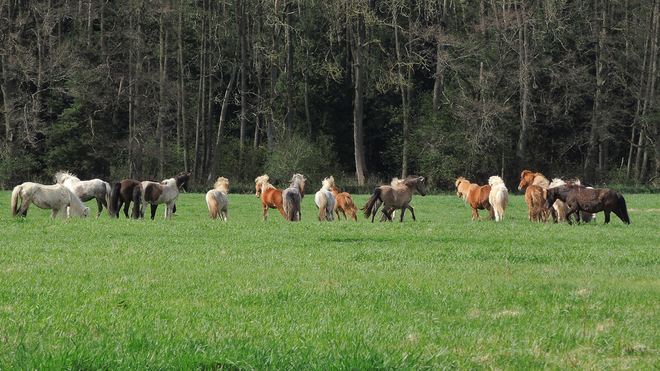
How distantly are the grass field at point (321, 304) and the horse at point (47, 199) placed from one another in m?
6.05

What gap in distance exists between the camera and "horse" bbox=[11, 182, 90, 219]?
2050 cm

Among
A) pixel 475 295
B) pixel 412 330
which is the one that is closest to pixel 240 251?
pixel 475 295

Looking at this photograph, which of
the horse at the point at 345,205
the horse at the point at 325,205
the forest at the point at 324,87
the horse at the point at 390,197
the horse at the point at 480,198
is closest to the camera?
the horse at the point at 390,197

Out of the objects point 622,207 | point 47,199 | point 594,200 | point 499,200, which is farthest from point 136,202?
point 622,207

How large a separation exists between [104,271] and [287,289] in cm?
274

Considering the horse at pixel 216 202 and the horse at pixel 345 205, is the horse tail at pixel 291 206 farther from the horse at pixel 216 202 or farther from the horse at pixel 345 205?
the horse at pixel 345 205

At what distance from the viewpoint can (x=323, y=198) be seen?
78.6ft

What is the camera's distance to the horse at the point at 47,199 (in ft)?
67.3

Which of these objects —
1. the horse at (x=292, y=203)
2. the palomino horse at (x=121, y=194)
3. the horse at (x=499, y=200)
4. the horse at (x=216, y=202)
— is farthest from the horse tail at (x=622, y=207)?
the palomino horse at (x=121, y=194)

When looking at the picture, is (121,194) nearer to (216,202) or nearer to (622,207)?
(216,202)

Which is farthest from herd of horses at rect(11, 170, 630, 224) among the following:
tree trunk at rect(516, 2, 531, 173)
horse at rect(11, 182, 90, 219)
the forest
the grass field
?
tree trunk at rect(516, 2, 531, 173)

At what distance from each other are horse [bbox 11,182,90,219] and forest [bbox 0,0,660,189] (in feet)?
72.6

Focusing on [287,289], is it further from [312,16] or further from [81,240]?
[312,16]

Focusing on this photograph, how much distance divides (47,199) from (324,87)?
3809 cm
